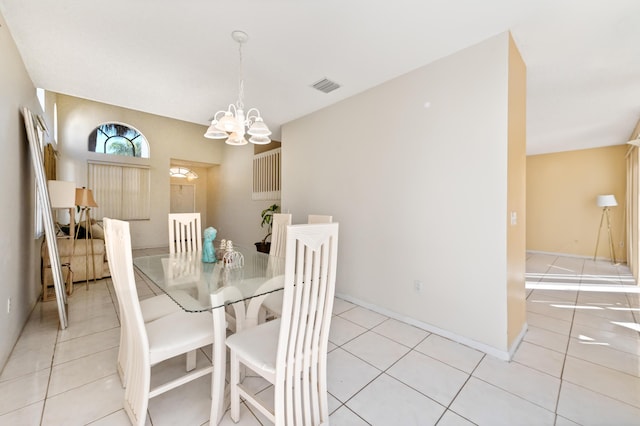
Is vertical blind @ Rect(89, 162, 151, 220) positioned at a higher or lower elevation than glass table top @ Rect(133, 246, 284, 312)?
higher

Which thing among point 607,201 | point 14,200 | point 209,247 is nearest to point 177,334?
point 209,247

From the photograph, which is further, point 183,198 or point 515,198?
point 183,198

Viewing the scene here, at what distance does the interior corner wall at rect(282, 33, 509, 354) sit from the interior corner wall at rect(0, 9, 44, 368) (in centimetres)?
300

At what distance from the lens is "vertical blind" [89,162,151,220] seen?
628 centimetres

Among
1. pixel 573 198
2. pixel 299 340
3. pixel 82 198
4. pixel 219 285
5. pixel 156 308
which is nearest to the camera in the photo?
pixel 299 340

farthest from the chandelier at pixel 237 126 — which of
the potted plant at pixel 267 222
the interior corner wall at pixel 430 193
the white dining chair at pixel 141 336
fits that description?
the potted plant at pixel 267 222

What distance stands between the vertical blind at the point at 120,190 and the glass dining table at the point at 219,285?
205 inches

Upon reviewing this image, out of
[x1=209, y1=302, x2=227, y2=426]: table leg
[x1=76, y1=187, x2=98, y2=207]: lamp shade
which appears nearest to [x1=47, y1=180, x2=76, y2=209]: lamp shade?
[x1=76, y1=187, x2=98, y2=207]: lamp shade

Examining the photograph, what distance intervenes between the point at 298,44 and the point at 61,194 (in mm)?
3316

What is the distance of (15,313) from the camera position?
2246 millimetres

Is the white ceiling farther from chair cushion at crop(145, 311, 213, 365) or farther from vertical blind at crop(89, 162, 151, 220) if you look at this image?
vertical blind at crop(89, 162, 151, 220)

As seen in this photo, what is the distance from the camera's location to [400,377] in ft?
6.17

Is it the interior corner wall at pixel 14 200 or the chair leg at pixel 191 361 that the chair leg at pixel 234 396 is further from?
the interior corner wall at pixel 14 200

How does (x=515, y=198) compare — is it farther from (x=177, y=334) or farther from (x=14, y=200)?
(x=14, y=200)
